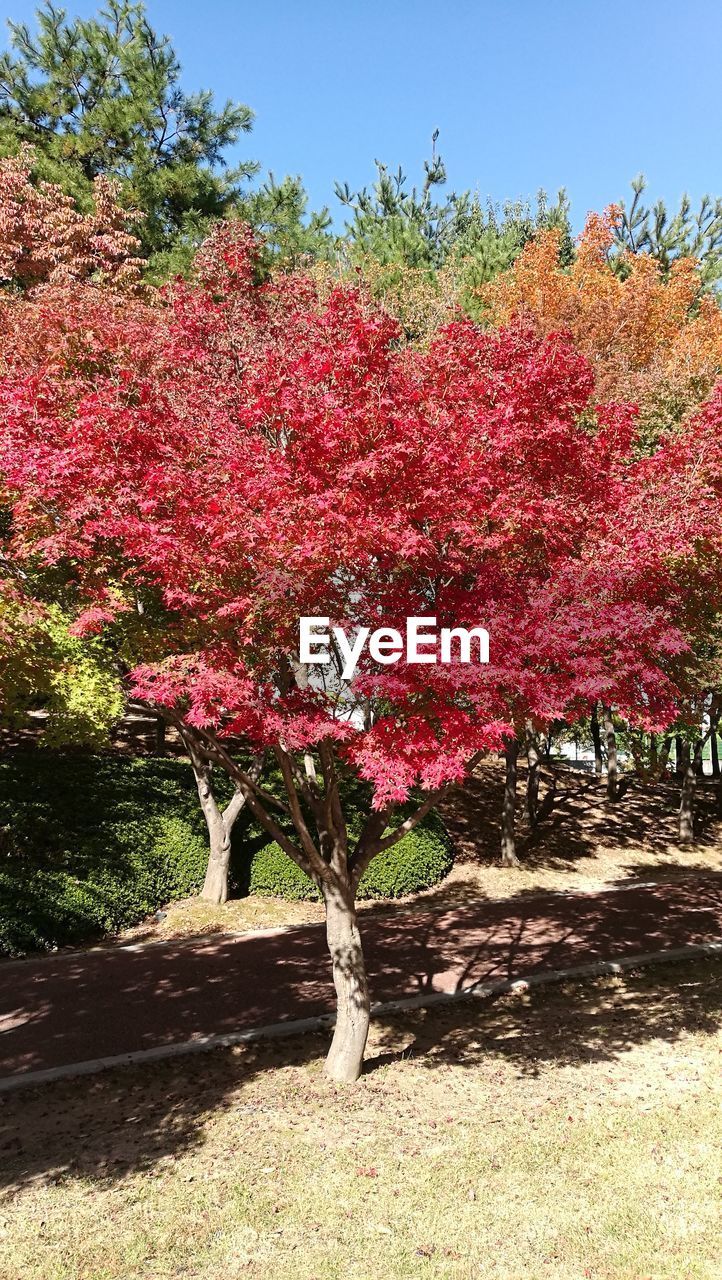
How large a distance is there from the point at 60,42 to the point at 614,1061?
2716cm

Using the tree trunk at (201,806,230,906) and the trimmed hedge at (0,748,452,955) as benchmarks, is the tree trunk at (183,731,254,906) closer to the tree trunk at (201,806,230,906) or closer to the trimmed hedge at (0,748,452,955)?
the tree trunk at (201,806,230,906)

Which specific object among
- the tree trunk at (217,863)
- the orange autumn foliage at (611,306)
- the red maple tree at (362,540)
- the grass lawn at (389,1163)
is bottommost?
the grass lawn at (389,1163)

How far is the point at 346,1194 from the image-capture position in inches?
231

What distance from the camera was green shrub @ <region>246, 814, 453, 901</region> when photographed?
559 inches

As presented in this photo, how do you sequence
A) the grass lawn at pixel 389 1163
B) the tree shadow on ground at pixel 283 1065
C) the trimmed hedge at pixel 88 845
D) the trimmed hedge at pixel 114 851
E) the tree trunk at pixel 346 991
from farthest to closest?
the trimmed hedge at pixel 114 851, the trimmed hedge at pixel 88 845, the tree trunk at pixel 346 991, the tree shadow on ground at pixel 283 1065, the grass lawn at pixel 389 1163

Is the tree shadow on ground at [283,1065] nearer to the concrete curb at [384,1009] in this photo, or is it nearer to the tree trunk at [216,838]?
the concrete curb at [384,1009]

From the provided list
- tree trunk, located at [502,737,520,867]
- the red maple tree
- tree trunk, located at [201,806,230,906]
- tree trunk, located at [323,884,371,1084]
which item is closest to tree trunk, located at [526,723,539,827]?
tree trunk, located at [502,737,520,867]

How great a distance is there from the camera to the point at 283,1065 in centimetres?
814

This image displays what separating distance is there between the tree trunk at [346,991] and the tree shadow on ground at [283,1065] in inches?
8.6

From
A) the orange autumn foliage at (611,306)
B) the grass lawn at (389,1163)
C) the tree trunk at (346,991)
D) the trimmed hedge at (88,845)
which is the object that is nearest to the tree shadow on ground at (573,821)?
the trimmed hedge at (88,845)

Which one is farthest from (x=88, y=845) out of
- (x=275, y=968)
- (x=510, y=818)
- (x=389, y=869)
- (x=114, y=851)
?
(x=510, y=818)

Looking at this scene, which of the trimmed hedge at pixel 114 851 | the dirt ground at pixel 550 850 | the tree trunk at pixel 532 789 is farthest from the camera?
the tree trunk at pixel 532 789

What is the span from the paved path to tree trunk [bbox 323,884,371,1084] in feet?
5.19

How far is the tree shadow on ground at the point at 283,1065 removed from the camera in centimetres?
655
